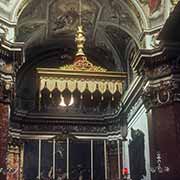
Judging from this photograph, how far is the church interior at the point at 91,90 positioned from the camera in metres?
8.36

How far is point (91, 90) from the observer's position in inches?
317

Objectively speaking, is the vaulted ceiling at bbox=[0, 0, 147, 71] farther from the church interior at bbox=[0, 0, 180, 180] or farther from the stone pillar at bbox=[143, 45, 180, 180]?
the stone pillar at bbox=[143, 45, 180, 180]

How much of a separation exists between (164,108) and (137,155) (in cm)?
236

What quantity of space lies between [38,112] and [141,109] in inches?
151

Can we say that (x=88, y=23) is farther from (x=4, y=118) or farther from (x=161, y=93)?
(x=4, y=118)

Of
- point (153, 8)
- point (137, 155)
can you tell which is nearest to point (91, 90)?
point (153, 8)

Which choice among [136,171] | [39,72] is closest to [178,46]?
[39,72]

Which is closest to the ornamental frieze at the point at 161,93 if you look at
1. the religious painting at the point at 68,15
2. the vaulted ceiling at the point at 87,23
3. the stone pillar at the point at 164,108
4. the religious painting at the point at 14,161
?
the stone pillar at the point at 164,108

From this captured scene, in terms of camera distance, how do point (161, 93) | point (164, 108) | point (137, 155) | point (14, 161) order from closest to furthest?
1. point (164, 108)
2. point (161, 93)
3. point (137, 155)
4. point (14, 161)

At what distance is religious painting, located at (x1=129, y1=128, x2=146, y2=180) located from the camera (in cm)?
1088

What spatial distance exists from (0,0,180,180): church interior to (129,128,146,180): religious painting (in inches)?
0.9

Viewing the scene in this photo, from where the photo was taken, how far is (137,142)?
1132 centimetres

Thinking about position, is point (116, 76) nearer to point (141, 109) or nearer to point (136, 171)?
point (141, 109)

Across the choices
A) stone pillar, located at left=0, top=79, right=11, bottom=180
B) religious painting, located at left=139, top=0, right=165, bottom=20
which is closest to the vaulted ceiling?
religious painting, located at left=139, top=0, right=165, bottom=20
